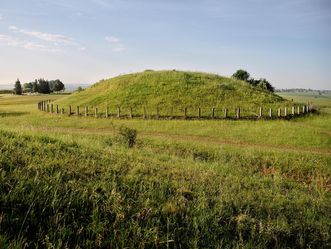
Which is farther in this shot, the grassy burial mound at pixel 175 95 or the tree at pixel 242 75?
the tree at pixel 242 75

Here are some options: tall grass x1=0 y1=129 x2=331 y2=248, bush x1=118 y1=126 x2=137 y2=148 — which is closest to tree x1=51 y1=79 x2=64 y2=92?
bush x1=118 y1=126 x2=137 y2=148

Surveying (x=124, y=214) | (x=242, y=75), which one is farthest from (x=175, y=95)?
(x=242, y=75)

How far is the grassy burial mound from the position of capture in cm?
4741

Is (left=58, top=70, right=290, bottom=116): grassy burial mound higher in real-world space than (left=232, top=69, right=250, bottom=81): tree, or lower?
lower

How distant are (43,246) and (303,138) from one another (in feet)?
94.8

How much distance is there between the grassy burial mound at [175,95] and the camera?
156 feet

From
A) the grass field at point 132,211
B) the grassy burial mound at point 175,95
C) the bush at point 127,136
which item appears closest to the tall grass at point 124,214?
the grass field at point 132,211

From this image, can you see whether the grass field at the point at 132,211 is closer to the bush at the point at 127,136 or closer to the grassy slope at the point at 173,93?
the bush at the point at 127,136

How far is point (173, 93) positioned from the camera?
5291 centimetres

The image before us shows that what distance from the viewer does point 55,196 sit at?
15.8 feet

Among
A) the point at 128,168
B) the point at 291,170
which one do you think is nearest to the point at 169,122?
the point at 291,170

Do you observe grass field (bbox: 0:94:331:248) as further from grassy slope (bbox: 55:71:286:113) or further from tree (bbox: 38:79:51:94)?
tree (bbox: 38:79:51:94)

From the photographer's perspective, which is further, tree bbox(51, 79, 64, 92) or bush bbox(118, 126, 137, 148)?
tree bbox(51, 79, 64, 92)

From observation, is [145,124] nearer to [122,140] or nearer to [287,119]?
[122,140]
